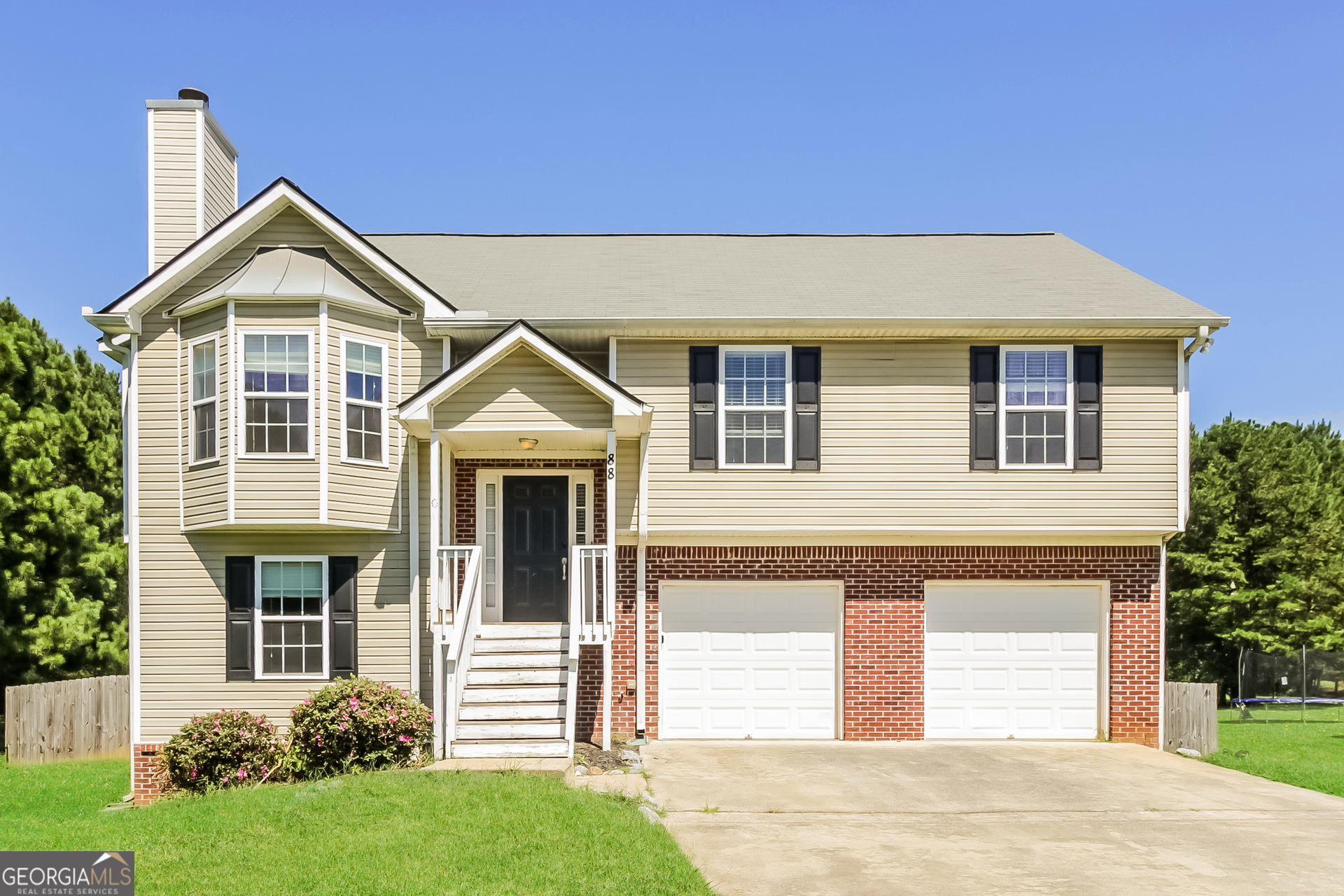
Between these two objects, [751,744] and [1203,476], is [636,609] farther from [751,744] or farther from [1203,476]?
[1203,476]

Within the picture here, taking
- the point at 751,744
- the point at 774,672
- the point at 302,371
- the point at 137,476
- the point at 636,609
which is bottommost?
the point at 751,744

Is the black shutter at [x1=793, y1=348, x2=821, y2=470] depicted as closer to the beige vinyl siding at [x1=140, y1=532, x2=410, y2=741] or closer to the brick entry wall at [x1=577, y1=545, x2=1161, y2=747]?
the brick entry wall at [x1=577, y1=545, x2=1161, y2=747]

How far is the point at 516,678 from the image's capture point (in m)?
12.1

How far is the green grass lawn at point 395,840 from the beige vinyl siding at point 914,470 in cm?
505

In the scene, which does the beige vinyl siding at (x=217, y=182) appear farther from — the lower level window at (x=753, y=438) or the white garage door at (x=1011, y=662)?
the white garage door at (x=1011, y=662)

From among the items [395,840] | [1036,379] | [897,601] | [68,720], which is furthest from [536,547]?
[68,720]

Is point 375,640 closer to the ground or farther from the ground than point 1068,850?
farther from the ground

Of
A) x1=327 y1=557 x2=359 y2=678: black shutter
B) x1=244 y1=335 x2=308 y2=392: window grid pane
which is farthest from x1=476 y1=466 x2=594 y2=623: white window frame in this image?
x1=244 y1=335 x2=308 y2=392: window grid pane

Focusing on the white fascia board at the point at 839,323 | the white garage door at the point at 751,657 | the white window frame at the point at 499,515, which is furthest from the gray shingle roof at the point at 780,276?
the white garage door at the point at 751,657

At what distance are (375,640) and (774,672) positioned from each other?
5.47 m

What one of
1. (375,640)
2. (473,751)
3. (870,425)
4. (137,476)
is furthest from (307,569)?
(870,425)

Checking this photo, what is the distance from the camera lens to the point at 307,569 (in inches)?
512

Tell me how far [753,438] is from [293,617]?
658 centimetres

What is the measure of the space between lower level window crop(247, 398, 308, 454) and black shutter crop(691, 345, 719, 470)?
5.04 meters
